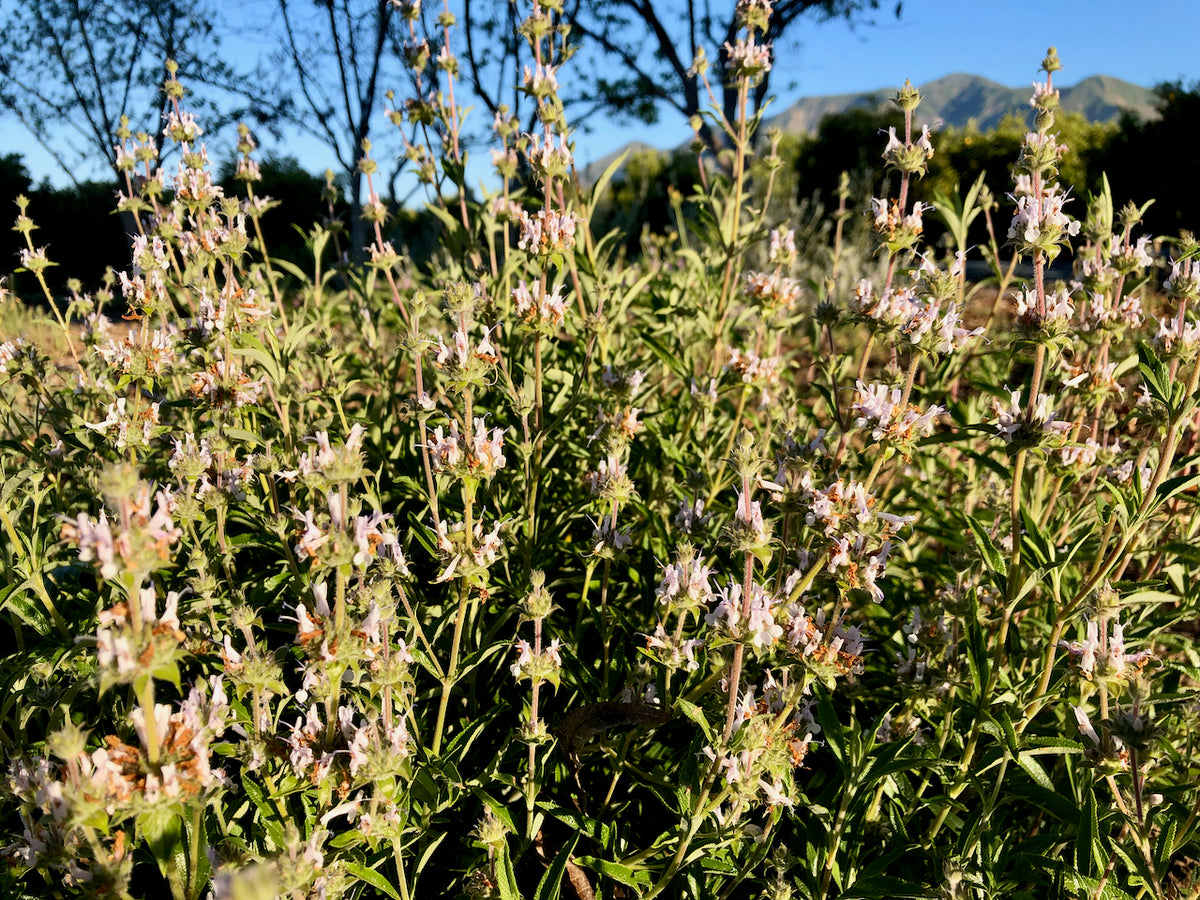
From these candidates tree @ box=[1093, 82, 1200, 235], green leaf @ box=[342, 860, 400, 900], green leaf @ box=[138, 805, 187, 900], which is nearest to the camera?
green leaf @ box=[138, 805, 187, 900]

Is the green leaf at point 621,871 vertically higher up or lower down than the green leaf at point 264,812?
lower down

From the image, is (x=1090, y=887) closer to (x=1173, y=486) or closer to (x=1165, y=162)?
(x=1173, y=486)

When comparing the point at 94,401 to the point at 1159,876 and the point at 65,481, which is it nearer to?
the point at 65,481

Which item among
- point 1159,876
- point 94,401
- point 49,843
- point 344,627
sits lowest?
point 1159,876

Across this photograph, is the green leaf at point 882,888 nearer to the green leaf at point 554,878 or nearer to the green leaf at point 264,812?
the green leaf at point 554,878

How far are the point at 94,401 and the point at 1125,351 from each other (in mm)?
5949

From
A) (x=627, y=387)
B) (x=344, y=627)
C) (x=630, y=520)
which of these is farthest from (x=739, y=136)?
(x=344, y=627)

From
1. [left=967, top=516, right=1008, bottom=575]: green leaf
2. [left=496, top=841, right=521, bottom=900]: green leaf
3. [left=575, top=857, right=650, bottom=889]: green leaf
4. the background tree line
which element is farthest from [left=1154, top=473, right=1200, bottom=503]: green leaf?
the background tree line

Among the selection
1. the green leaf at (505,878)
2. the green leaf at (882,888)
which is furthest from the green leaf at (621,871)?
the green leaf at (882,888)

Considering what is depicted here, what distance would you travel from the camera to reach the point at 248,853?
1.50 meters

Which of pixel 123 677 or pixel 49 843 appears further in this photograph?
pixel 49 843

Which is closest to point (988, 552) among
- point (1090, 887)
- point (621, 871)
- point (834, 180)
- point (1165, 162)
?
point (1090, 887)

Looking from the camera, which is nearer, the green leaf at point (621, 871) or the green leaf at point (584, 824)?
the green leaf at point (621, 871)

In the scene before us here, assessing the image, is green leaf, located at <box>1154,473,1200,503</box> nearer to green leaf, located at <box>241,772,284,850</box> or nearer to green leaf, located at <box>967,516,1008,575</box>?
green leaf, located at <box>967,516,1008,575</box>
